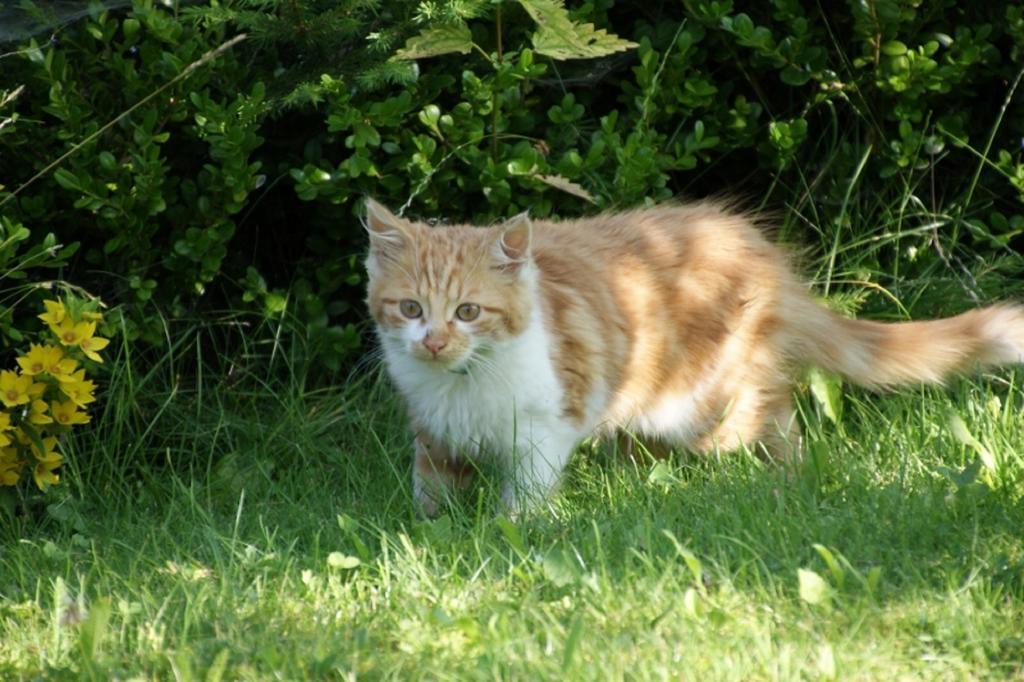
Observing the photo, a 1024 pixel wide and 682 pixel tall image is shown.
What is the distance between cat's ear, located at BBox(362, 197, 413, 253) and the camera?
14.0 feet

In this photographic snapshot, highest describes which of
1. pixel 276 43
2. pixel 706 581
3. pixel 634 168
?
pixel 276 43

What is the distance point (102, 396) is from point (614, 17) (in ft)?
8.06

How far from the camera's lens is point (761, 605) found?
10.6 feet

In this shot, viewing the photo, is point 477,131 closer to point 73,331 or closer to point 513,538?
point 73,331

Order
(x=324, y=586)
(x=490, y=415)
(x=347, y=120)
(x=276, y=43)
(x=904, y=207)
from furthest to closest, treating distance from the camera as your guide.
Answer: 1. (x=904, y=207)
2. (x=276, y=43)
3. (x=347, y=120)
4. (x=490, y=415)
5. (x=324, y=586)

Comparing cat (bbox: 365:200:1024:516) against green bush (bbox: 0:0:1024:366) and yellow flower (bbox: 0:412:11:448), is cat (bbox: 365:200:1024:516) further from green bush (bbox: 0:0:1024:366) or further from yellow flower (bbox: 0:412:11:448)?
yellow flower (bbox: 0:412:11:448)

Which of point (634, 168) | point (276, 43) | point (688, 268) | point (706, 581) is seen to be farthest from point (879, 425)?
point (276, 43)

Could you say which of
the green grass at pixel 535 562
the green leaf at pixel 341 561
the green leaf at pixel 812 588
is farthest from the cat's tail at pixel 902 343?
the green leaf at pixel 341 561

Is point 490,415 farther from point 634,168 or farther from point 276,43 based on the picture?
point 276,43

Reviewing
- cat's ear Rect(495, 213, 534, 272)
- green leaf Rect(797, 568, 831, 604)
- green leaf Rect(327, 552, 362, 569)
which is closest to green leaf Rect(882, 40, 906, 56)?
cat's ear Rect(495, 213, 534, 272)

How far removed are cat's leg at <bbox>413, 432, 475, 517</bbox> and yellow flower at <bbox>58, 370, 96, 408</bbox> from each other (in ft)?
3.46

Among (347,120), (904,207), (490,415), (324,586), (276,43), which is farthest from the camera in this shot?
(904,207)

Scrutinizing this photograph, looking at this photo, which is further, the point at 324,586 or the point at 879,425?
the point at 879,425

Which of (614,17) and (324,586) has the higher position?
(614,17)
